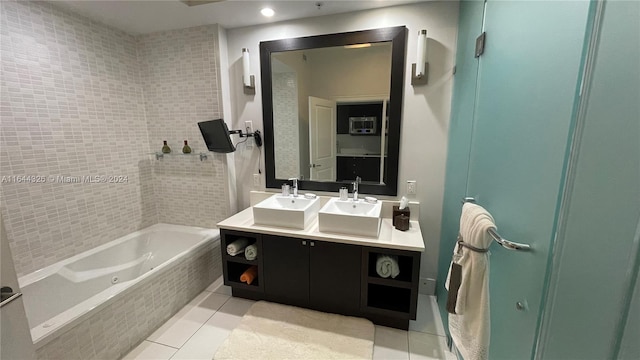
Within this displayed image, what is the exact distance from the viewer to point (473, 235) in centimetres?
108

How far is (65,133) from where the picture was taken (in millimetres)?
1980

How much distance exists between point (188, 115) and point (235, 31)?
36.0 inches

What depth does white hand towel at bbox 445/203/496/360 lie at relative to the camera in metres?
1.05

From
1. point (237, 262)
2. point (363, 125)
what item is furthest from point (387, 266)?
point (237, 262)

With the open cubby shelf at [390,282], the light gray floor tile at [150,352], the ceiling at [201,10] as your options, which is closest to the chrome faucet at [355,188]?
the open cubby shelf at [390,282]

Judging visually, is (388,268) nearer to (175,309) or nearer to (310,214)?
(310,214)

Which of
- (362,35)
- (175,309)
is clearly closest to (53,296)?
(175,309)

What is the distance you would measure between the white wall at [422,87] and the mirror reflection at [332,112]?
0.53ft

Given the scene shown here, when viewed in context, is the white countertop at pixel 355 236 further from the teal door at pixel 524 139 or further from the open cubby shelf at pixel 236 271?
the teal door at pixel 524 139

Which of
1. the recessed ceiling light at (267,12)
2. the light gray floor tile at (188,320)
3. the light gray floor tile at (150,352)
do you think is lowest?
the light gray floor tile at (150,352)

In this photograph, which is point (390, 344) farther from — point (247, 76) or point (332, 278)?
point (247, 76)

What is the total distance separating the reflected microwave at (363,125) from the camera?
2074mm

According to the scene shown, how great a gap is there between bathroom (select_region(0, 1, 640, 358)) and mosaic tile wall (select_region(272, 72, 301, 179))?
0.18 m

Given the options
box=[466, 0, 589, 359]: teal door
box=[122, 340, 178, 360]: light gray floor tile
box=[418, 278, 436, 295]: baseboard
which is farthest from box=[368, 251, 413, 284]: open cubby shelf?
box=[122, 340, 178, 360]: light gray floor tile
